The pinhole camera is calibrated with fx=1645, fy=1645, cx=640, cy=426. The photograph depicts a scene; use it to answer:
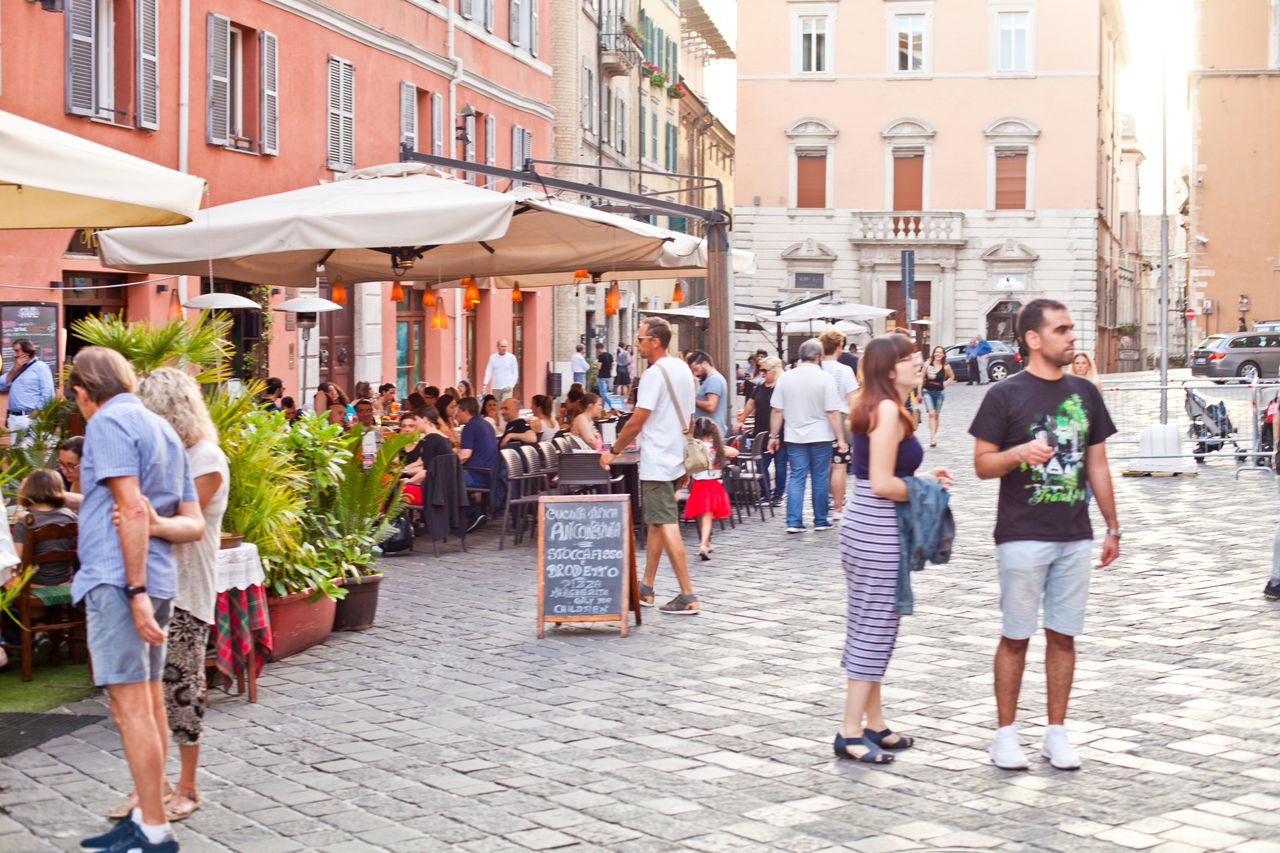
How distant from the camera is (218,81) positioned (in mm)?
20453

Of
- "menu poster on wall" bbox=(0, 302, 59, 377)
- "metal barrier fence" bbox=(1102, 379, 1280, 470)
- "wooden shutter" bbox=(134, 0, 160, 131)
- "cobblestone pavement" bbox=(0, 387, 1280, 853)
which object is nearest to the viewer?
"cobblestone pavement" bbox=(0, 387, 1280, 853)

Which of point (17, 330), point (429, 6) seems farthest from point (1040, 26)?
point (17, 330)

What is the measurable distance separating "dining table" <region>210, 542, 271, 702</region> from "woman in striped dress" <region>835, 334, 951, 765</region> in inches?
113

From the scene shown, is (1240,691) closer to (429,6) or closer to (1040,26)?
(429,6)

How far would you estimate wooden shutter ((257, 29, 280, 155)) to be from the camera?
70.8 feet

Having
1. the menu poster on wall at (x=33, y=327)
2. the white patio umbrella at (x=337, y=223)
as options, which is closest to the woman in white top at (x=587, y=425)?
the white patio umbrella at (x=337, y=223)

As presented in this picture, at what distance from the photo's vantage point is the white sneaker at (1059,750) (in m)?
6.48

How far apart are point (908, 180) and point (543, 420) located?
131ft

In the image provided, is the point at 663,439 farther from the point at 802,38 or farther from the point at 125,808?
the point at 802,38

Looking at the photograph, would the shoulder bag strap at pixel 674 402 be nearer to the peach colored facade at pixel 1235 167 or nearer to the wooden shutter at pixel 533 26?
the wooden shutter at pixel 533 26

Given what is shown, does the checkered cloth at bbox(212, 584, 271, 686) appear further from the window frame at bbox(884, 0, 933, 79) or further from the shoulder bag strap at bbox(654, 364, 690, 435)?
the window frame at bbox(884, 0, 933, 79)

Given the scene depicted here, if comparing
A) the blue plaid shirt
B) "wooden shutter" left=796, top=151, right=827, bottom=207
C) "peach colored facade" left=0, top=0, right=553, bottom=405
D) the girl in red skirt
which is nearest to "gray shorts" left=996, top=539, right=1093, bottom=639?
the blue plaid shirt

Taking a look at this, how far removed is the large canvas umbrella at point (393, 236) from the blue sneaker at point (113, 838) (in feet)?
23.2

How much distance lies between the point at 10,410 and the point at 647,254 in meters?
6.40
